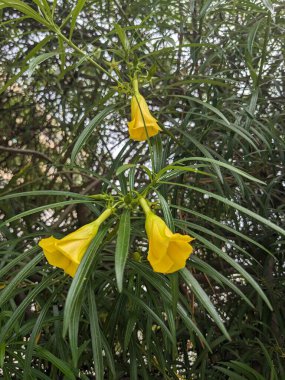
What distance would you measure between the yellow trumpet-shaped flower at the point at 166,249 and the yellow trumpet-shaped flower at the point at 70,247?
0.30 ft

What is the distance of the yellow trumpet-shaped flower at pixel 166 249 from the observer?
0.71 metres

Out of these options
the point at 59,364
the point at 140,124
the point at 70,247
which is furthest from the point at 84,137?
the point at 59,364

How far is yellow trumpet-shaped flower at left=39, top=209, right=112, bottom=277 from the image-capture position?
74 cm

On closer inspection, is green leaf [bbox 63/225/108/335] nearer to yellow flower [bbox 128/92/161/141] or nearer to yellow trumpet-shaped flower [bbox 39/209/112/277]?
yellow trumpet-shaped flower [bbox 39/209/112/277]

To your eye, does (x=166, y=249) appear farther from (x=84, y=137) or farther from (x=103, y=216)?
(x=84, y=137)

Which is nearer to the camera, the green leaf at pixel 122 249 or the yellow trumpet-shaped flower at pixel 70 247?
the green leaf at pixel 122 249

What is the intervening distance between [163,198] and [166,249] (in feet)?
0.30

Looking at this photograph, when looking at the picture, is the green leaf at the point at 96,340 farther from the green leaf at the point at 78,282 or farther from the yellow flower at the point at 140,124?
the yellow flower at the point at 140,124

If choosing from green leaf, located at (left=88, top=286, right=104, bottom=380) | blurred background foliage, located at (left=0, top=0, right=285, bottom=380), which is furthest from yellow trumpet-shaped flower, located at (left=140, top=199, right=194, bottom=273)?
green leaf, located at (left=88, top=286, right=104, bottom=380)

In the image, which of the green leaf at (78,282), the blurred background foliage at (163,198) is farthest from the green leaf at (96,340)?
the green leaf at (78,282)

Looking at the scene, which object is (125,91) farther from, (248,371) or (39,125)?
(39,125)

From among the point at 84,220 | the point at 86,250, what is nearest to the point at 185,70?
the point at 84,220

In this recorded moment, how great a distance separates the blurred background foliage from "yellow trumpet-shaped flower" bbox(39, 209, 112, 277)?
0.09ft

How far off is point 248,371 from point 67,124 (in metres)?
1.12
